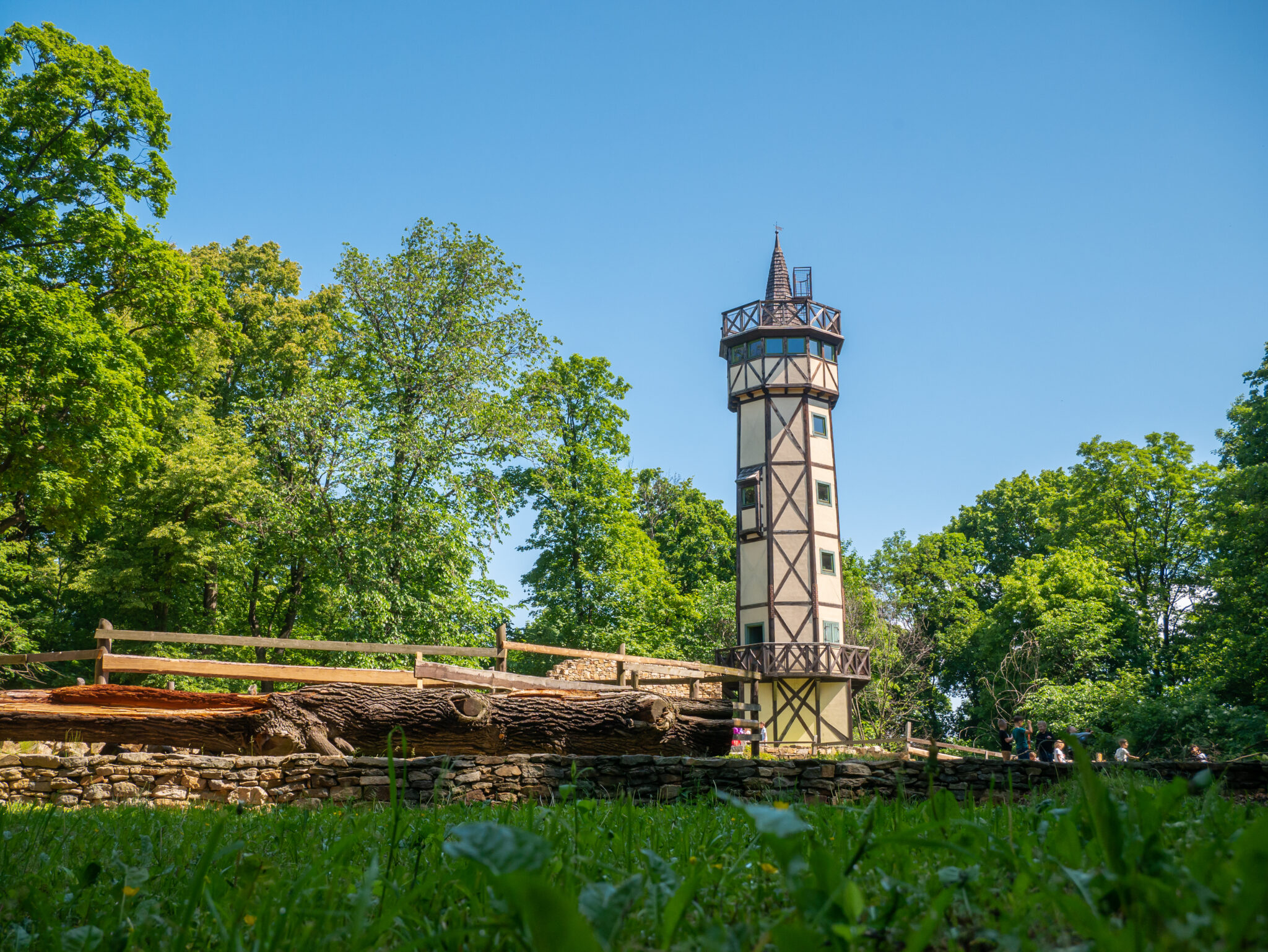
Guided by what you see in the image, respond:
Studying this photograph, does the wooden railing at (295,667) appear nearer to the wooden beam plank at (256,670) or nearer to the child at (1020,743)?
the wooden beam plank at (256,670)

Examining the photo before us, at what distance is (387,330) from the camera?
77.2 feet

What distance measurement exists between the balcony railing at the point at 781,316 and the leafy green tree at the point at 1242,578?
41.7ft

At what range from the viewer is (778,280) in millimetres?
33031

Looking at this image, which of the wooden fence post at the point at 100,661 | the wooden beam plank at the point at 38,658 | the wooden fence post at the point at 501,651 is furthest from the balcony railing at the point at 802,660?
the wooden beam plank at the point at 38,658

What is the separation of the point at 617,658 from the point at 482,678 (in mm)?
6556

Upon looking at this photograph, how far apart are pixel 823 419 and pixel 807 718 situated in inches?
388

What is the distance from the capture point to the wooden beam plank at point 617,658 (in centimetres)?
1541

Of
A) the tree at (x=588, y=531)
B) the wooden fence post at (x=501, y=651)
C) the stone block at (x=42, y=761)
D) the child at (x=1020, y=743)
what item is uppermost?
the tree at (x=588, y=531)

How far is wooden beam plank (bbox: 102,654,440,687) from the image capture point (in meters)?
10.3

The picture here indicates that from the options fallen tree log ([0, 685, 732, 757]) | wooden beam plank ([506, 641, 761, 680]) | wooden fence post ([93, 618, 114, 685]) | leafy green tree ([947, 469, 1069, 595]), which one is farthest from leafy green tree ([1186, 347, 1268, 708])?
wooden fence post ([93, 618, 114, 685])

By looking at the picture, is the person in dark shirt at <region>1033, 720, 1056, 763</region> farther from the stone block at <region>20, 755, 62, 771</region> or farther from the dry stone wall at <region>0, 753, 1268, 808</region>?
the stone block at <region>20, 755, 62, 771</region>

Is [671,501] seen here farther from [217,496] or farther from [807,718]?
[217,496]

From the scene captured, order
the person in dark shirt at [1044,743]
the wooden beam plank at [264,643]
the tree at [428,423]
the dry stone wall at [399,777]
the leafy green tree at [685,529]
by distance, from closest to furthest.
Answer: the dry stone wall at [399,777] < the wooden beam plank at [264,643] < the person in dark shirt at [1044,743] < the tree at [428,423] < the leafy green tree at [685,529]

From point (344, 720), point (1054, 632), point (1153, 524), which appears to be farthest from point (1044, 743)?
point (1153, 524)
